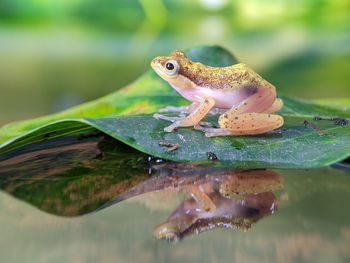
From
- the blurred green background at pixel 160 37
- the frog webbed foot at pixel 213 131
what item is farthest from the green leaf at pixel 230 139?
the blurred green background at pixel 160 37

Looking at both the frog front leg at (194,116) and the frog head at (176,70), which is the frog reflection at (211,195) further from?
the frog head at (176,70)

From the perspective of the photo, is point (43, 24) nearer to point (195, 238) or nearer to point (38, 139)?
point (38, 139)

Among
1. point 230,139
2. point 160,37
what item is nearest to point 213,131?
point 230,139

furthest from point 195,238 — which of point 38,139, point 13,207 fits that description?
point 38,139

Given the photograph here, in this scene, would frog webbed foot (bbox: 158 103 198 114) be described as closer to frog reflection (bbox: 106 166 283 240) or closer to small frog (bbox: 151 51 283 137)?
small frog (bbox: 151 51 283 137)

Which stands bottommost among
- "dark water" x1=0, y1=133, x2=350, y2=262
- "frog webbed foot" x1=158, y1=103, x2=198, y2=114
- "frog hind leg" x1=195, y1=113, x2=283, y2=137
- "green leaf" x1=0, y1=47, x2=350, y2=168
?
"dark water" x1=0, y1=133, x2=350, y2=262

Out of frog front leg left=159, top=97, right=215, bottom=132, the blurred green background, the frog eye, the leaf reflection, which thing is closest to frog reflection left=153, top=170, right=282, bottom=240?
the leaf reflection

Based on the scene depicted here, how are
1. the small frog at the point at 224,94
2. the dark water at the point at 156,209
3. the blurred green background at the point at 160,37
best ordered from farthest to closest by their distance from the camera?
the blurred green background at the point at 160,37 < the small frog at the point at 224,94 < the dark water at the point at 156,209
